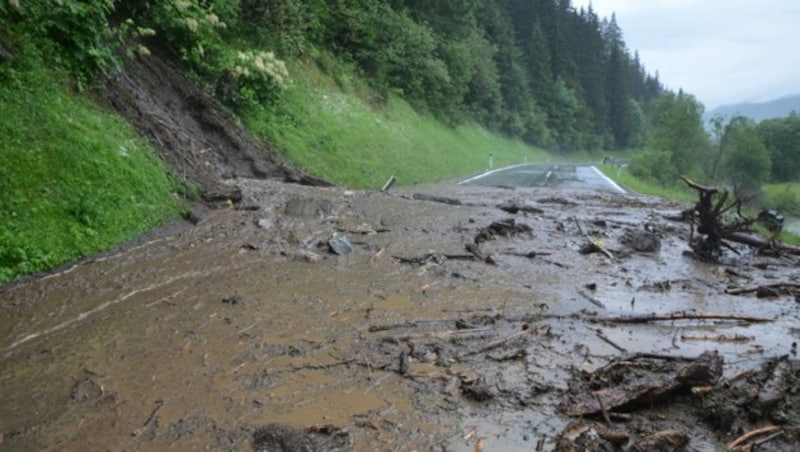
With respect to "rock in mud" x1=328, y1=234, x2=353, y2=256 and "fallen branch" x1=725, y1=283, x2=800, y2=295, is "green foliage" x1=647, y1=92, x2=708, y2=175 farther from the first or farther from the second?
"rock in mud" x1=328, y1=234, x2=353, y2=256

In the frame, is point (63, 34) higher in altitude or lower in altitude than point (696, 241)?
higher

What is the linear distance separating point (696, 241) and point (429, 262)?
5628mm

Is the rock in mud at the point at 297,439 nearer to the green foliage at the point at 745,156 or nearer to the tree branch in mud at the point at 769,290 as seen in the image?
the tree branch in mud at the point at 769,290

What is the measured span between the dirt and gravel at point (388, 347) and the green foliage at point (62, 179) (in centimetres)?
37

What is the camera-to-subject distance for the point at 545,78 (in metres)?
69.7

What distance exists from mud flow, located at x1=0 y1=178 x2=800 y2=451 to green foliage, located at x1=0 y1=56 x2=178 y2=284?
42 cm

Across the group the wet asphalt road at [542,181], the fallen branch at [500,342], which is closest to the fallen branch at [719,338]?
the fallen branch at [500,342]

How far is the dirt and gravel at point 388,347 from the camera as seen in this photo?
3.54 m

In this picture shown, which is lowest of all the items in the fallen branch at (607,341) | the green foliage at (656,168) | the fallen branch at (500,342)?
the green foliage at (656,168)

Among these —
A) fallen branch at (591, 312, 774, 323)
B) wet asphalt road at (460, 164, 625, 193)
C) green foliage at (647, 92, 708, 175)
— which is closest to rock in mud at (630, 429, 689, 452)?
fallen branch at (591, 312, 774, 323)

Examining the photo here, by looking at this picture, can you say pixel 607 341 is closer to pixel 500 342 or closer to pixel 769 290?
pixel 500 342

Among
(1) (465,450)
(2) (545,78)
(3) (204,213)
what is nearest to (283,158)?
(3) (204,213)

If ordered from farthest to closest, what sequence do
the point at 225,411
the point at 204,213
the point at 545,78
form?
the point at 545,78, the point at 204,213, the point at 225,411

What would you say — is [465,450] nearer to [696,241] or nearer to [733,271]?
[733,271]
